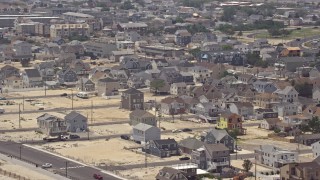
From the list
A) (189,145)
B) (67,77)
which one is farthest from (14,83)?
(189,145)

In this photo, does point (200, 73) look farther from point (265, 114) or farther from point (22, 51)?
point (22, 51)

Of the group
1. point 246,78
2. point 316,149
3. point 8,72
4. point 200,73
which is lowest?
point 8,72

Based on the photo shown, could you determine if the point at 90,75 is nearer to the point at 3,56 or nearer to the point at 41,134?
the point at 3,56

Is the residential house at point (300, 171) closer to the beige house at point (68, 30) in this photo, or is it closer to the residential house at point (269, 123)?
the residential house at point (269, 123)

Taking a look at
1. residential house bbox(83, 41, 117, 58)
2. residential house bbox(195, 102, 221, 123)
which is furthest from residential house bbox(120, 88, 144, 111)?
residential house bbox(83, 41, 117, 58)

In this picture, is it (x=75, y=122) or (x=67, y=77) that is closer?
(x=75, y=122)

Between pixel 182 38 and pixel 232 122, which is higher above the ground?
pixel 232 122
